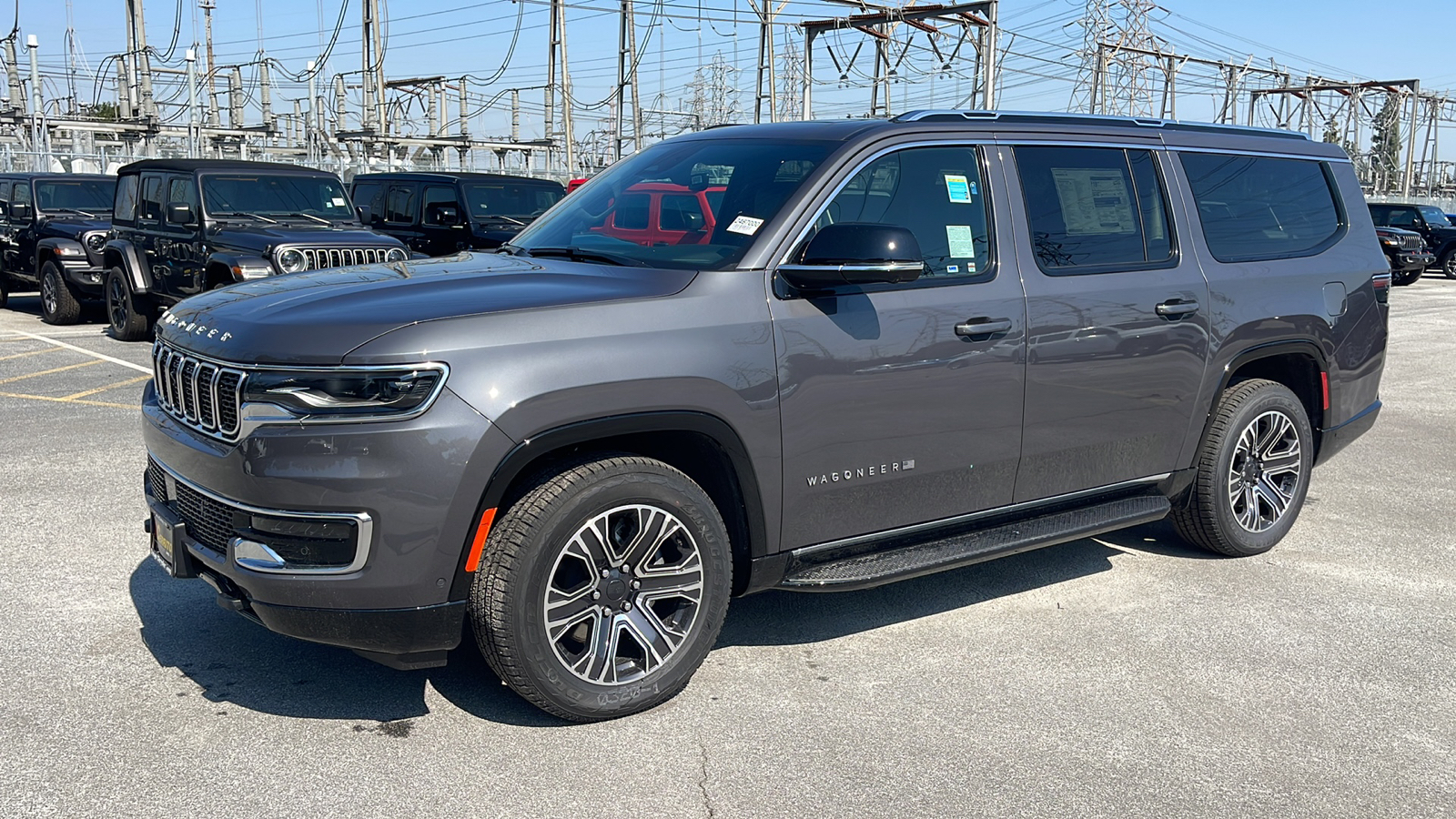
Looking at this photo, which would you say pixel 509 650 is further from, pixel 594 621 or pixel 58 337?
pixel 58 337

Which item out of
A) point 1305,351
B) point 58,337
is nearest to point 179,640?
point 1305,351

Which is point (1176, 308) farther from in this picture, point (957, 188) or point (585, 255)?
point (585, 255)

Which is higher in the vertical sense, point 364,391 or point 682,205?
point 682,205

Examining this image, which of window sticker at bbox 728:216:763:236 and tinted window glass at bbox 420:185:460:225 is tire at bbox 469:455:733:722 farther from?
tinted window glass at bbox 420:185:460:225

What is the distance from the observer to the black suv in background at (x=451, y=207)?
1573 cm

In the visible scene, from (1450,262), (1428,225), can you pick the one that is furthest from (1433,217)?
(1450,262)

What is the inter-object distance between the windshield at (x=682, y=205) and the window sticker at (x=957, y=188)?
500 millimetres

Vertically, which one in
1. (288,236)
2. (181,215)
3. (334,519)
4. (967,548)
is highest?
(181,215)

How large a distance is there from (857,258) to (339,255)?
856 centimetres

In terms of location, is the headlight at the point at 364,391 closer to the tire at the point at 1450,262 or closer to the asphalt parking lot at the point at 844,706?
the asphalt parking lot at the point at 844,706

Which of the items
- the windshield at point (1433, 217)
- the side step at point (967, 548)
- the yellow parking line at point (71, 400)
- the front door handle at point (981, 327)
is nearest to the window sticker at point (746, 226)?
the front door handle at point (981, 327)

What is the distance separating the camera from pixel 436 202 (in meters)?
15.7

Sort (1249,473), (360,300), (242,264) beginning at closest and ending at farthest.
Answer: (360,300) < (1249,473) < (242,264)

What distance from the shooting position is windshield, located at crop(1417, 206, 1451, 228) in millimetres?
28250
